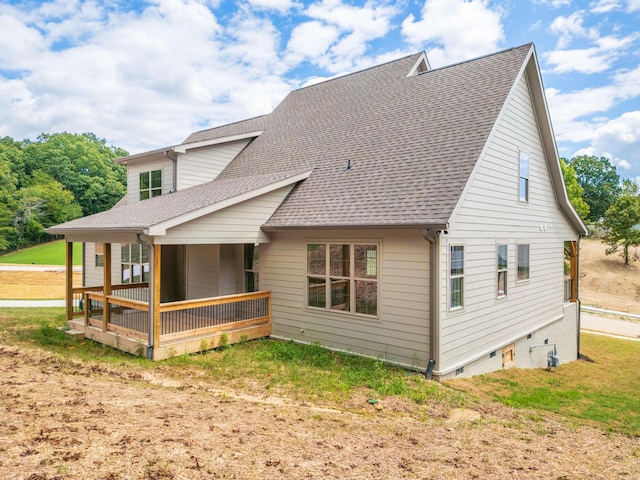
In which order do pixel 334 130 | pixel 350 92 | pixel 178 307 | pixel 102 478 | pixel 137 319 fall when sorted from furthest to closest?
pixel 350 92 < pixel 334 130 < pixel 137 319 < pixel 178 307 < pixel 102 478

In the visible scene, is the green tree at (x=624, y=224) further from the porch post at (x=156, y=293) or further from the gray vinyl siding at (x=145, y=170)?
the porch post at (x=156, y=293)

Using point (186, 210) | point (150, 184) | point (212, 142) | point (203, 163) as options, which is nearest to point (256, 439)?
point (186, 210)

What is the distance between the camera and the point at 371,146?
11008 mm

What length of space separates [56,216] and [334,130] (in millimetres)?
51635

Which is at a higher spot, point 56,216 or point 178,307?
point 56,216

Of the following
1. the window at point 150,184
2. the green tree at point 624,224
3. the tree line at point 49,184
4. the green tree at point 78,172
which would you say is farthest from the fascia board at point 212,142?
the green tree at point 78,172

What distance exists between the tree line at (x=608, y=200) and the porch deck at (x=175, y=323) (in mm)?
21112

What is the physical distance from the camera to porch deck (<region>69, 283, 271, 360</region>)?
28.4 feet

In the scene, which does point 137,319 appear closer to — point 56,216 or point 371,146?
point 371,146

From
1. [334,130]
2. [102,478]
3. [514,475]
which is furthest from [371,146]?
[102,478]

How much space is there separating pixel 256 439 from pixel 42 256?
169 feet

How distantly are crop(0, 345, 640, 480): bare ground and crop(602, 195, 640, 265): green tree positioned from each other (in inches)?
1472

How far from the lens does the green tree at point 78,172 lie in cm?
6125

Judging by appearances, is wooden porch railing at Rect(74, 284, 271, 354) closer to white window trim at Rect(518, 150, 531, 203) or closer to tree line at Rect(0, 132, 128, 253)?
white window trim at Rect(518, 150, 531, 203)
